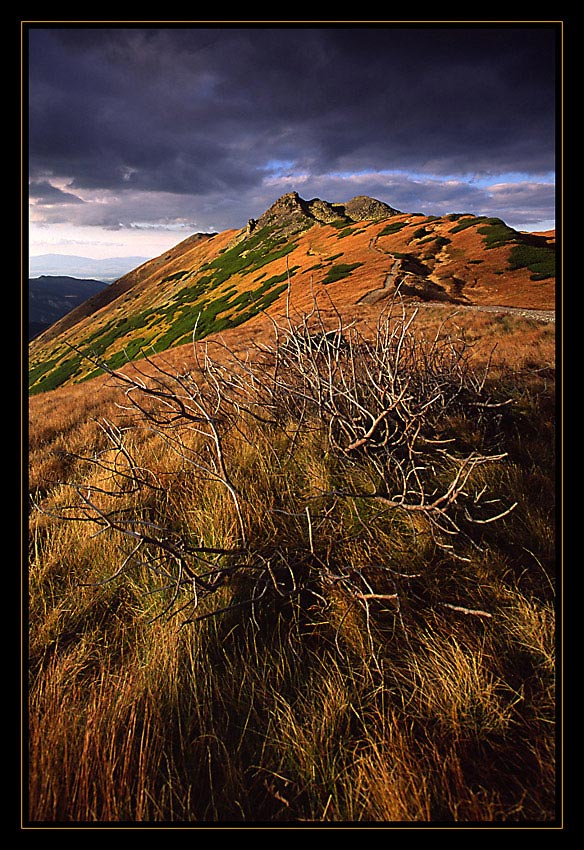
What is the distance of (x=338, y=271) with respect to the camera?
2319cm

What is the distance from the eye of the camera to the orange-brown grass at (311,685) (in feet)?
4.05

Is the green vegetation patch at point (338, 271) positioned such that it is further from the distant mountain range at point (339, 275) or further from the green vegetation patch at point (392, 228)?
the green vegetation patch at point (392, 228)

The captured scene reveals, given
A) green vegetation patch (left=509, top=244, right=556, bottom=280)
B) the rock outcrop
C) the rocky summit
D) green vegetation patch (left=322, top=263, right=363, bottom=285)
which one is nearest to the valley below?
green vegetation patch (left=509, top=244, right=556, bottom=280)

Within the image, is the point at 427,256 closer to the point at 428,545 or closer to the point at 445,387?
the point at 445,387

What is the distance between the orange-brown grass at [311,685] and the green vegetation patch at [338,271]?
20786mm

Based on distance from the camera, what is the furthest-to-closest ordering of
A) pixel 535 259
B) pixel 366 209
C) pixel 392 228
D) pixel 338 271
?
1. pixel 366 209
2. pixel 392 228
3. pixel 338 271
4. pixel 535 259

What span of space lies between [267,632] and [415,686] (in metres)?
0.62

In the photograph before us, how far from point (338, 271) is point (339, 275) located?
3.74 ft

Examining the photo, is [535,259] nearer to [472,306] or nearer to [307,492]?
[472,306]

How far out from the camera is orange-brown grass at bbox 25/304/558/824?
1.23 m

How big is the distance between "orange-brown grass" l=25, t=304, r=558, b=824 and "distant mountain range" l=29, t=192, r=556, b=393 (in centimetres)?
122

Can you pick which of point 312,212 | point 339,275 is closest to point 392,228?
point 339,275

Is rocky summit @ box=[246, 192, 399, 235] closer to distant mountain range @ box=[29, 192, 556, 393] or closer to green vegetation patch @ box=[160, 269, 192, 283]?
distant mountain range @ box=[29, 192, 556, 393]
